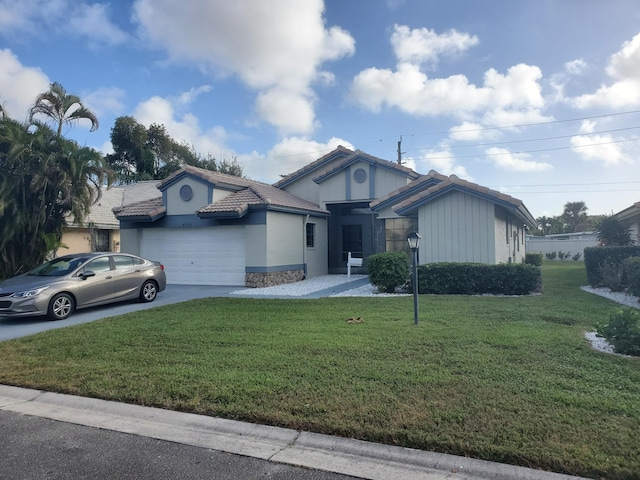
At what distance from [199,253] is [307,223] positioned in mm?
4646

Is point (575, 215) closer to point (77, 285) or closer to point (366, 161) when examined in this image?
point (366, 161)

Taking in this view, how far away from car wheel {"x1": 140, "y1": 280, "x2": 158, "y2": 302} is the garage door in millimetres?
3776

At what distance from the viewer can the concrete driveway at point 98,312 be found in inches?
354

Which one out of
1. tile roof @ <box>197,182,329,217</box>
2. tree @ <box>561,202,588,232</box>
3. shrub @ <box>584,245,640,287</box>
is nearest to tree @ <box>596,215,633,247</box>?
shrub @ <box>584,245,640,287</box>

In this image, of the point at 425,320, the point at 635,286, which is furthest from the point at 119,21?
the point at 635,286

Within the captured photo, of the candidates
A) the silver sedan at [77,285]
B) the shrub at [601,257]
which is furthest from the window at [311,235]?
the shrub at [601,257]

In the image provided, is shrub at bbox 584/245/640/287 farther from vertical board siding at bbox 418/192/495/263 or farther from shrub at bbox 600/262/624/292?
vertical board siding at bbox 418/192/495/263

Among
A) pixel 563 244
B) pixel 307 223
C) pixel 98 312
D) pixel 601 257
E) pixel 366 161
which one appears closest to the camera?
pixel 98 312

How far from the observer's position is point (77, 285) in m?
10.3

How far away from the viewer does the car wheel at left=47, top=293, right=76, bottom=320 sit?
9.74 meters

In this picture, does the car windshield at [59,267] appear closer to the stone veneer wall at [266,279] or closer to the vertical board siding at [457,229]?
the stone veneer wall at [266,279]

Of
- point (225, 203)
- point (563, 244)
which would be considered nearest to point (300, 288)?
point (225, 203)

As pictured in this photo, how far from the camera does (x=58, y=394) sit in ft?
17.5

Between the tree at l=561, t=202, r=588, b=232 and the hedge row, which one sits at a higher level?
Result: the tree at l=561, t=202, r=588, b=232
